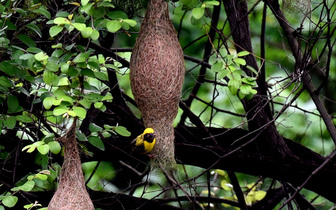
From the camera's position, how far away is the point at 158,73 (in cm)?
199

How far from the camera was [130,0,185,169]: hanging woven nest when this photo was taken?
6.52ft

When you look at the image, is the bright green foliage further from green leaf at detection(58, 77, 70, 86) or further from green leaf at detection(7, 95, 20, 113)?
green leaf at detection(7, 95, 20, 113)

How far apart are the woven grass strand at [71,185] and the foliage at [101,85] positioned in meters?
0.05

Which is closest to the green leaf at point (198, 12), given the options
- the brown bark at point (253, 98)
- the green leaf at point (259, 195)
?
the brown bark at point (253, 98)

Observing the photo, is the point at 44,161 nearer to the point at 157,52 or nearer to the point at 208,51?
the point at 157,52

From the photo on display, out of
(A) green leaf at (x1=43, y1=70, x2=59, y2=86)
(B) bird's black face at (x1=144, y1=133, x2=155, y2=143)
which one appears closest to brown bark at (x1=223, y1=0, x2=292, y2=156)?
(B) bird's black face at (x1=144, y1=133, x2=155, y2=143)

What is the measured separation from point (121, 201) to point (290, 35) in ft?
3.42

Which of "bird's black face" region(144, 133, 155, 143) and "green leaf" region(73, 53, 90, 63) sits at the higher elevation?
"green leaf" region(73, 53, 90, 63)

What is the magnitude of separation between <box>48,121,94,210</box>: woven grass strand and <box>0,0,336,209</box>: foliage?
50 mm

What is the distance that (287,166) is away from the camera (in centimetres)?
272

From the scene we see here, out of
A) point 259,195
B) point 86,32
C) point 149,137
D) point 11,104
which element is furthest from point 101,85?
point 259,195

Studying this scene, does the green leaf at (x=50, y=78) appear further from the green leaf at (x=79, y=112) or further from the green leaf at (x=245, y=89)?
the green leaf at (x=245, y=89)

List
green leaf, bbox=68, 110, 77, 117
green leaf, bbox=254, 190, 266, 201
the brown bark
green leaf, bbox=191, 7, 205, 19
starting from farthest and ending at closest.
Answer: green leaf, bbox=254, 190, 266, 201 → the brown bark → green leaf, bbox=191, 7, 205, 19 → green leaf, bbox=68, 110, 77, 117

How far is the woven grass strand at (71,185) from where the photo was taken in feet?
6.39
